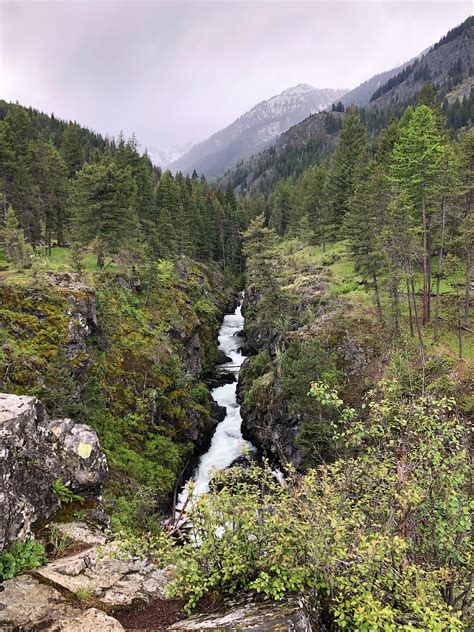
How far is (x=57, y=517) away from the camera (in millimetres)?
10289

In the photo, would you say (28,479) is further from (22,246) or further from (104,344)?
(22,246)

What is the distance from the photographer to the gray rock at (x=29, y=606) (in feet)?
20.6

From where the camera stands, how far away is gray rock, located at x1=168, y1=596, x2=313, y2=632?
5.54m

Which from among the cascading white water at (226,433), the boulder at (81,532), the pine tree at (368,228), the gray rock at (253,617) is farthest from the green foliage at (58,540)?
the pine tree at (368,228)

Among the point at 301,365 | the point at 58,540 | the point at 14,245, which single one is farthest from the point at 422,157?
the point at 14,245

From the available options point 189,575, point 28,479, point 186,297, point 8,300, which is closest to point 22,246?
point 8,300

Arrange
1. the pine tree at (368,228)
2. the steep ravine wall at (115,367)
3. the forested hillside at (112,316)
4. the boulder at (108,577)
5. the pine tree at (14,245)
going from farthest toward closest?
the pine tree at (14,245), the pine tree at (368,228), the forested hillside at (112,316), the steep ravine wall at (115,367), the boulder at (108,577)

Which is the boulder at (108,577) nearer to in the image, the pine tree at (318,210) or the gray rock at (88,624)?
the gray rock at (88,624)

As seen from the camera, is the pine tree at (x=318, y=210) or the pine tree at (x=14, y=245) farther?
the pine tree at (x=318, y=210)

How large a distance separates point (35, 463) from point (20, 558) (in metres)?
2.62

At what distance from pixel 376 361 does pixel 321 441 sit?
7882mm

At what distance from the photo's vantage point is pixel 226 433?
3077cm

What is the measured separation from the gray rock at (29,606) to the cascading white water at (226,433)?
11.5 metres

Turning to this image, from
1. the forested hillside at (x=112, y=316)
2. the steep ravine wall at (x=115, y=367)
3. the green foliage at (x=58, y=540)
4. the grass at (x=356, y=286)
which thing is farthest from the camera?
the grass at (x=356, y=286)
